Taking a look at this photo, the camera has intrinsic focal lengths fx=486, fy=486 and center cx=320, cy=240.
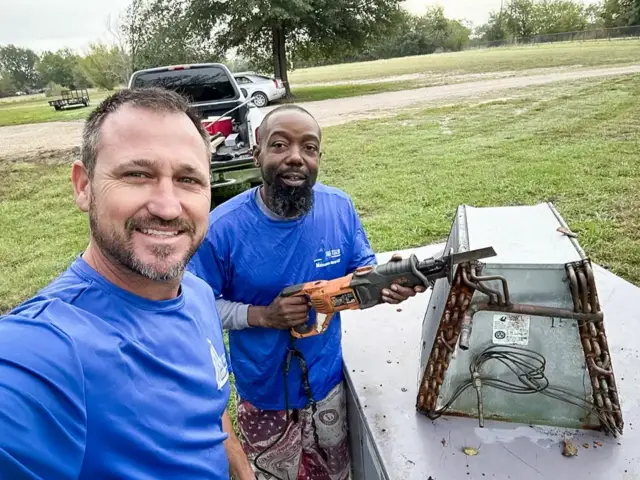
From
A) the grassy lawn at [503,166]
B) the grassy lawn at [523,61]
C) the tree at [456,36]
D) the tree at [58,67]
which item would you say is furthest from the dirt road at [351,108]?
the tree at [456,36]

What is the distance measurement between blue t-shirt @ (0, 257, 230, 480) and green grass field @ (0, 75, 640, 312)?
12.3 ft

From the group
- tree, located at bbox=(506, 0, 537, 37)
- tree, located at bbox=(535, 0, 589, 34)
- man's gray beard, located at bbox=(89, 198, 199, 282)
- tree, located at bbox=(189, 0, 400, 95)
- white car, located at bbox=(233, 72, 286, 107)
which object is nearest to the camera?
man's gray beard, located at bbox=(89, 198, 199, 282)

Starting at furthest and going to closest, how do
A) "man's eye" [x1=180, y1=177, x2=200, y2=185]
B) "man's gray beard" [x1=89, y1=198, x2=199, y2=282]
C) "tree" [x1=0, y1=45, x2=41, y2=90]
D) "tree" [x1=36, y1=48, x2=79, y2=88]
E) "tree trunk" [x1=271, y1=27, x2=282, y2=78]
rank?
"tree" [x1=0, y1=45, x2=41, y2=90] < "tree" [x1=36, y1=48, x2=79, y2=88] < "tree trunk" [x1=271, y1=27, x2=282, y2=78] < "man's eye" [x1=180, y1=177, x2=200, y2=185] < "man's gray beard" [x1=89, y1=198, x2=199, y2=282]

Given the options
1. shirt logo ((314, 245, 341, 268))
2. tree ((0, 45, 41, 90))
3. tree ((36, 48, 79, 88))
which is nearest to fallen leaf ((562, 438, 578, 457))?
shirt logo ((314, 245, 341, 268))

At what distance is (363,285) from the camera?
5.62ft

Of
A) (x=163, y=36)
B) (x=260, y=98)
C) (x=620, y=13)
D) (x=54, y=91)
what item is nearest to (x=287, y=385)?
(x=260, y=98)

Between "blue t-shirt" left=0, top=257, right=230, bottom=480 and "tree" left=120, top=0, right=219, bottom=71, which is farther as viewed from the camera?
"tree" left=120, top=0, right=219, bottom=71

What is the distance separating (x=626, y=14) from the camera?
4956 centimetres

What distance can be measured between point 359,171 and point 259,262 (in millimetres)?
6710

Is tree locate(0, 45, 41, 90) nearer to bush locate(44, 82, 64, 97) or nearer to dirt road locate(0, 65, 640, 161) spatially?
bush locate(44, 82, 64, 97)

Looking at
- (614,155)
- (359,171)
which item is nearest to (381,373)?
(359,171)

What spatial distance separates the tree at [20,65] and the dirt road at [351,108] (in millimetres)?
67930

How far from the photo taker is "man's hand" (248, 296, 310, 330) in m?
1.79

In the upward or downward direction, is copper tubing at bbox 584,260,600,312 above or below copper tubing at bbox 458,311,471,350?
above
